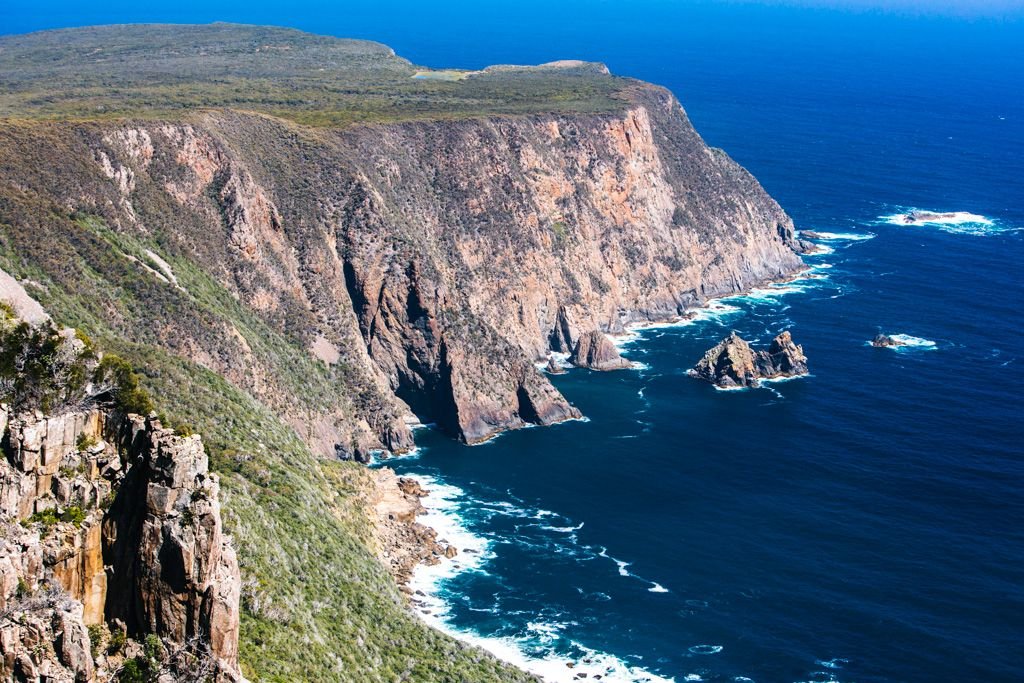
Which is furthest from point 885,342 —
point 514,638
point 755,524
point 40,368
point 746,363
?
point 40,368

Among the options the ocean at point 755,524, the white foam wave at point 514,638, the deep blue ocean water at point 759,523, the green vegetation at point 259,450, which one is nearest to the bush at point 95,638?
the green vegetation at point 259,450

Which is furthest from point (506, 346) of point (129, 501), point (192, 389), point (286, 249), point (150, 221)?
point (129, 501)

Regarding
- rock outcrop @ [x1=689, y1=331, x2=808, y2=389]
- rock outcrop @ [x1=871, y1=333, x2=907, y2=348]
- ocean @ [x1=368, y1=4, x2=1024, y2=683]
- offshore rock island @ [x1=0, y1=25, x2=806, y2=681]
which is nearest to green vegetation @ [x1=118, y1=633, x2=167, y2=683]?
offshore rock island @ [x1=0, y1=25, x2=806, y2=681]

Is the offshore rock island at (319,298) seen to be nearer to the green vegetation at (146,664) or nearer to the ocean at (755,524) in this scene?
the green vegetation at (146,664)

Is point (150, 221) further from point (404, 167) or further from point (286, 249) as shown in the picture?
point (404, 167)

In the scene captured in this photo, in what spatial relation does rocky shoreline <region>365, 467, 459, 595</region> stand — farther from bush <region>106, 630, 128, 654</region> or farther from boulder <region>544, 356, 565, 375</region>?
bush <region>106, 630, 128, 654</region>

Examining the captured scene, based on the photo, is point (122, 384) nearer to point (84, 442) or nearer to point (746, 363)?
point (84, 442)
